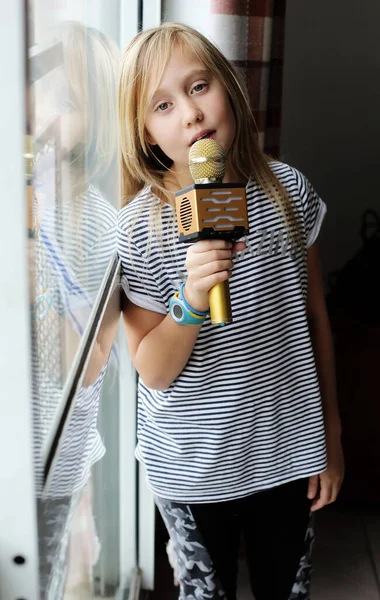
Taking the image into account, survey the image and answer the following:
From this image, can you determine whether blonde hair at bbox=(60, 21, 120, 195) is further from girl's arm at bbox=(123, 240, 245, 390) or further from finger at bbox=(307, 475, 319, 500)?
finger at bbox=(307, 475, 319, 500)

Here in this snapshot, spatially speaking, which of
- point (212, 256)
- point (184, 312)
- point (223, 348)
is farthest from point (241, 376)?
point (212, 256)

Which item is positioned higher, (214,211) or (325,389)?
(214,211)

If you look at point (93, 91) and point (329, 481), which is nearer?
point (93, 91)

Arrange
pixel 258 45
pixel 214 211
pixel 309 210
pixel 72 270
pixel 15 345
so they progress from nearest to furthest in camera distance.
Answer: pixel 15 345 → pixel 214 211 → pixel 72 270 → pixel 309 210 → pixel 258 45

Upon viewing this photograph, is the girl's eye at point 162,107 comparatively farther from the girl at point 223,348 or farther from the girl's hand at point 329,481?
the girl's hand at point 329,481

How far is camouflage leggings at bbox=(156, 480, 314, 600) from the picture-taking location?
37.7 inches

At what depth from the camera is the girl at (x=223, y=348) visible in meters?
0.83

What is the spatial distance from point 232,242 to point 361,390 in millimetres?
1202

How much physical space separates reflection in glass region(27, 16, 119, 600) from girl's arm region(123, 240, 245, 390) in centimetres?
4

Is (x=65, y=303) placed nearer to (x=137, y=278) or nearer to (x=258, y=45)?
(x=137, y=278)

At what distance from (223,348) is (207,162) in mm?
291

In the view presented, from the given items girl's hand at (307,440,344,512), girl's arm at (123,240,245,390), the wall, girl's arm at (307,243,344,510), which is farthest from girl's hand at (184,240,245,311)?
the wall

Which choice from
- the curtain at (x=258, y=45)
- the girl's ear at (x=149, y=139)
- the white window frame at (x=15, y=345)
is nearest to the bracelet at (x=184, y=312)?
the girl's ear at (x=149, y=139)

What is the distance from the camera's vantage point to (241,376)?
90cm
